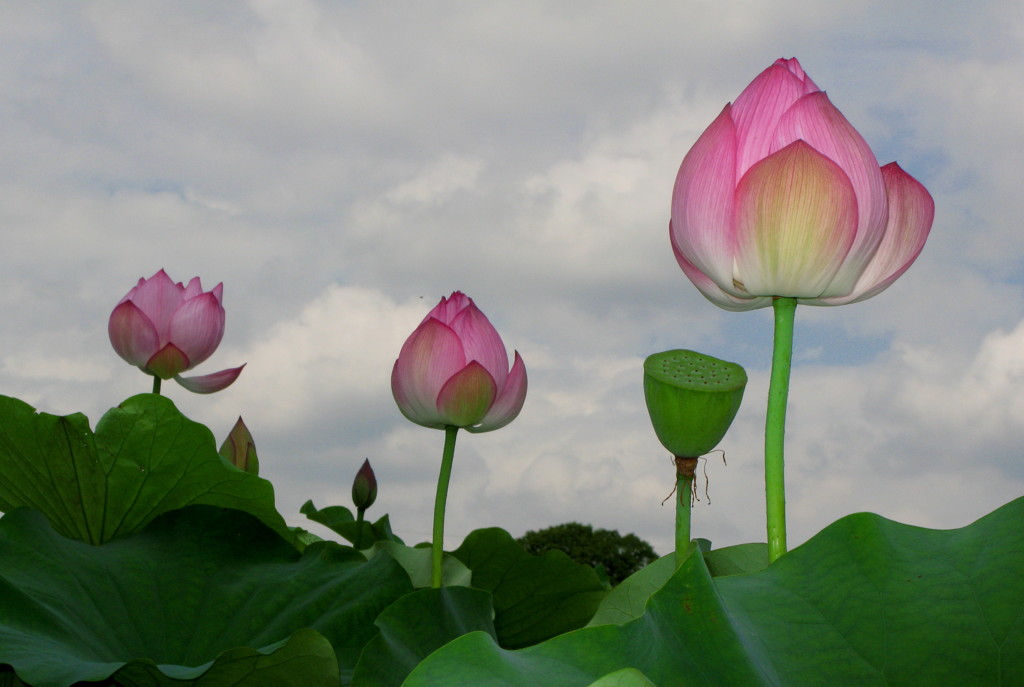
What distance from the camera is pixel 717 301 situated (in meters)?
1.03

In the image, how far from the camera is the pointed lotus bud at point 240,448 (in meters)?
2.25

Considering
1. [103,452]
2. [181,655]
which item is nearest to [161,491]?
[103,452]

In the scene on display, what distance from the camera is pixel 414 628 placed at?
115 cm

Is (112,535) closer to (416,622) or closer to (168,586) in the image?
(168,586)

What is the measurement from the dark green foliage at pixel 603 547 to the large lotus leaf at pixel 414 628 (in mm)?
5914

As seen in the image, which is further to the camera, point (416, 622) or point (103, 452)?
point (103, 452)

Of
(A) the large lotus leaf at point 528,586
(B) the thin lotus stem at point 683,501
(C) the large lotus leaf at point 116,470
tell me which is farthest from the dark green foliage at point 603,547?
(B) the thin lotus stem at point 683,501

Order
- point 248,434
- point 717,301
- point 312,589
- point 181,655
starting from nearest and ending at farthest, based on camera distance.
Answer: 1. point 717,301
2. point 181,655
3. point 312,589
4. point 248,434

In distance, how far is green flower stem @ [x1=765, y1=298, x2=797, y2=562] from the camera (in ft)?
2.82

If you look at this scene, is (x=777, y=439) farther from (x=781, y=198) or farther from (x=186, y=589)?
(x=186, y=589)

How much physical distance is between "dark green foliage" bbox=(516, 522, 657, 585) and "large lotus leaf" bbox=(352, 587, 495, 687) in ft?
19.4

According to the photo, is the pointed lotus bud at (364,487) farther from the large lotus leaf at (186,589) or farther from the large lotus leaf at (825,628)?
the large lotus leaf at (825,628)

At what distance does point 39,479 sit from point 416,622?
903 millimetres

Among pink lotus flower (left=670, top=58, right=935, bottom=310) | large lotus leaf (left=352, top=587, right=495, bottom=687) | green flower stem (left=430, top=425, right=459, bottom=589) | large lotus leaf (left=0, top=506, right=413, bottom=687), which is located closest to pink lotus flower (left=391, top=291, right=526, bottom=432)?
green flower stem (left=430, top=425, right=459, bottom=589)
